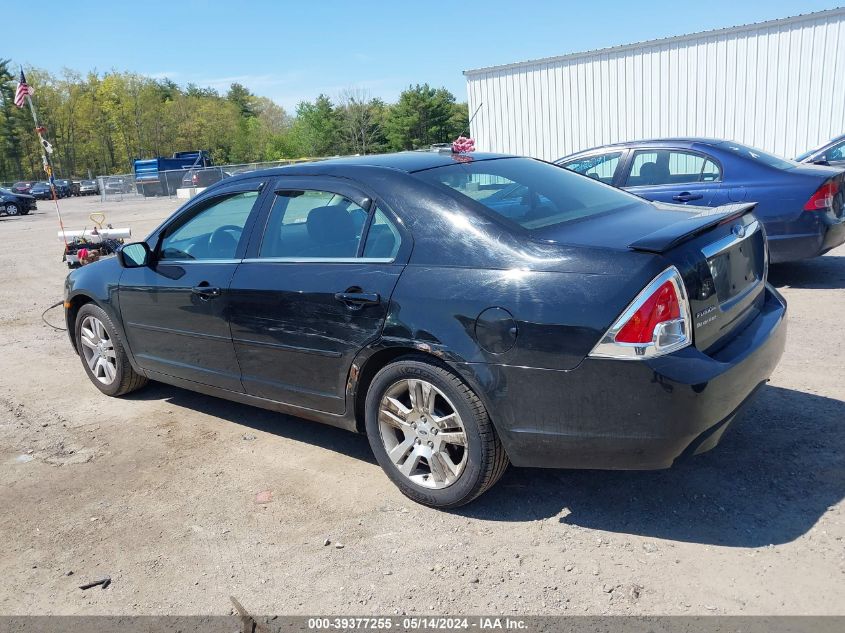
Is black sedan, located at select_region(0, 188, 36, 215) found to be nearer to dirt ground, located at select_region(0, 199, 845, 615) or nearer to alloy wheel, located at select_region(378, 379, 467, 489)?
dirt ground, located at select_region(0, 199, 845, 615)

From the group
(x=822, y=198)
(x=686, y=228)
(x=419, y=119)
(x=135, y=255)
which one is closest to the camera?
(x=686, y=228)

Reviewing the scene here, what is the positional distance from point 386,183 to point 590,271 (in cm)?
127

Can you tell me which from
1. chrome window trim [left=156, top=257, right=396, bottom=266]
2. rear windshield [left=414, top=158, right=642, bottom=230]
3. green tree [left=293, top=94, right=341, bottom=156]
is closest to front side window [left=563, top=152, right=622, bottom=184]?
rear windshield [left=414, top=158, right=642, bottom=230]

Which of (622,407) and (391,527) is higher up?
(622,407)

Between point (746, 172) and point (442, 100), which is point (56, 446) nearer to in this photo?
point (746, 172)

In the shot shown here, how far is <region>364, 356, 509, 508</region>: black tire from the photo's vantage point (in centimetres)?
322

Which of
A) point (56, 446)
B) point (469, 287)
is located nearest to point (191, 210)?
point (56, 446)

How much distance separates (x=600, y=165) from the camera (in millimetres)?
8102

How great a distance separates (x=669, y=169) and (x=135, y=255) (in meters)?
5.51

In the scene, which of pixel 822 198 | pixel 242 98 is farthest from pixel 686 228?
pixel 242 98

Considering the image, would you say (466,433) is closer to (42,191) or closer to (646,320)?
(646,320)

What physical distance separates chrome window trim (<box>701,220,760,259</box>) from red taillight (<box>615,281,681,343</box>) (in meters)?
0.41

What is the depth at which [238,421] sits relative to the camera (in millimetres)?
4980

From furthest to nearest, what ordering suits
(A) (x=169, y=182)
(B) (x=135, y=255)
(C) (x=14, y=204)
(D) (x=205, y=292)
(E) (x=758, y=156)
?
1. (A) (x=169, y=182)
2. (C) (x=14, y=204)
3. (E) (x=758, y=156)
4. (B) (x=135, y=255)
5. (D) (x=205, y=292)
